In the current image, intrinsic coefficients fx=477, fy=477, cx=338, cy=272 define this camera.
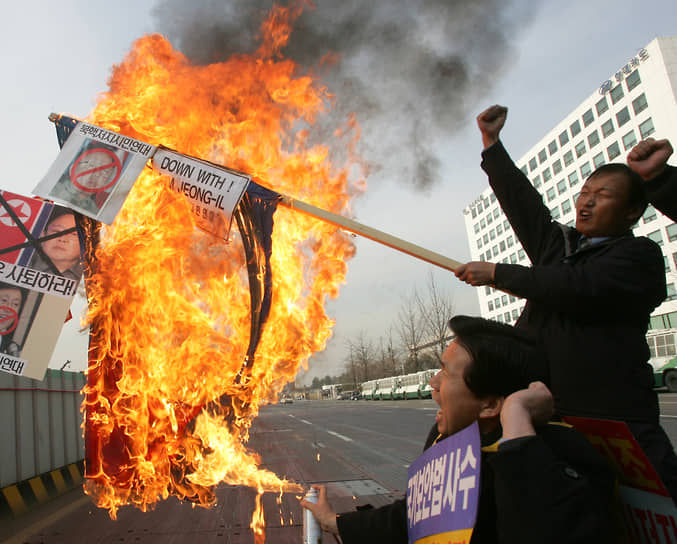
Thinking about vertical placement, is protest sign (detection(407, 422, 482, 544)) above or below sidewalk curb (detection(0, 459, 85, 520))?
above

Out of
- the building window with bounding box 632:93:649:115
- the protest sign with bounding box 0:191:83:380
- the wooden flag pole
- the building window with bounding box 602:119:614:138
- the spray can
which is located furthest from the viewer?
the building window with bounding box 602:119:614:138

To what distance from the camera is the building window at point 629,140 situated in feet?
167

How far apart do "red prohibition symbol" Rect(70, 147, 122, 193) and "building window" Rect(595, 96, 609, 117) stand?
62980mm

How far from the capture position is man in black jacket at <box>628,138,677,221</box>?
1.86 m

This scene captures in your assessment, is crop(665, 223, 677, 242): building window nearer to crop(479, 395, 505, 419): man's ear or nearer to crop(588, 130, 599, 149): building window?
crop(588, 130, 599, 149): building window

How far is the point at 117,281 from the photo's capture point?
3.70m

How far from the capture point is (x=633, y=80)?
49875 mm

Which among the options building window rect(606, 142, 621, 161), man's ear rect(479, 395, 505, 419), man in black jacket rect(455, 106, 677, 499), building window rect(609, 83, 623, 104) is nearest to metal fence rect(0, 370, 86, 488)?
man's ear rect(479, 395, 505, 419)

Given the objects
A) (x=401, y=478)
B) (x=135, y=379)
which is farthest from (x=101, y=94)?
(x=401, y=478)

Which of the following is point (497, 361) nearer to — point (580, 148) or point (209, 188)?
point (209, 188)

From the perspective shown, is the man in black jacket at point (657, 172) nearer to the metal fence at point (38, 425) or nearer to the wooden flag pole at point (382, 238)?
the wooden flag pole at point (382, 238)

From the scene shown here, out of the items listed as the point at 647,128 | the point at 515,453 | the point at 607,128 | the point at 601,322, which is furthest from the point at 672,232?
the point at 515,453

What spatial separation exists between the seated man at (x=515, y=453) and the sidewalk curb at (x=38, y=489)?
668cm

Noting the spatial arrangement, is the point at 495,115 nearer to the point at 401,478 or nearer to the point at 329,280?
the point at 329,280
